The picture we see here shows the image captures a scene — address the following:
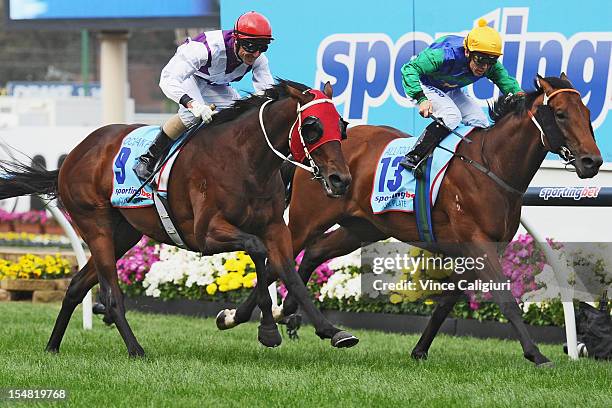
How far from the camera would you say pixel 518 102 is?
7.05 m

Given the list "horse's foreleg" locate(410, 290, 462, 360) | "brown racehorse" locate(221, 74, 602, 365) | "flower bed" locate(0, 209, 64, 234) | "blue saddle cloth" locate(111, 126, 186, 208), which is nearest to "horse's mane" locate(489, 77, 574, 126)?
"brown racehorse" locate(221, 74, 602, 365)

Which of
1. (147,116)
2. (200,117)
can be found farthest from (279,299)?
(147,116)

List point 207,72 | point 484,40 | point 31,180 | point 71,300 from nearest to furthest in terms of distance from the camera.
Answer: point 484,40, point 207,72, point 71,300, point 31,180

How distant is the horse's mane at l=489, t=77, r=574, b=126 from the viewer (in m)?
6.77

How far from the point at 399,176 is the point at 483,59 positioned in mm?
916

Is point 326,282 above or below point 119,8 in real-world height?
below

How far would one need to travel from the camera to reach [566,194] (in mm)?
7656

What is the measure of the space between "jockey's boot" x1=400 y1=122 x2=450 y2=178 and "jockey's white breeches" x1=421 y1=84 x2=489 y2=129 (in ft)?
0.45

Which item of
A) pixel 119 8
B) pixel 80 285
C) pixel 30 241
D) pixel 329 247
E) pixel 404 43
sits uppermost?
pixel 119 8

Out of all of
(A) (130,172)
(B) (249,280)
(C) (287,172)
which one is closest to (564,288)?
(C) (287,172)

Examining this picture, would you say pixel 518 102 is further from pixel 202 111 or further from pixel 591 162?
pixel 202 111

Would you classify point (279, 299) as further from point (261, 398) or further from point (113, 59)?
point (113, 59)

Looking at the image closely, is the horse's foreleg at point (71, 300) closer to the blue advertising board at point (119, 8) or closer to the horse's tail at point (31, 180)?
the horse's tail at point (31, 180)

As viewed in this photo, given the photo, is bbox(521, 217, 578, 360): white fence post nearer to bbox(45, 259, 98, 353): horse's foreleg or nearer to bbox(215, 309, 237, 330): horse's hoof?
bbox(215, 309, 237, 330): horse's hoof
